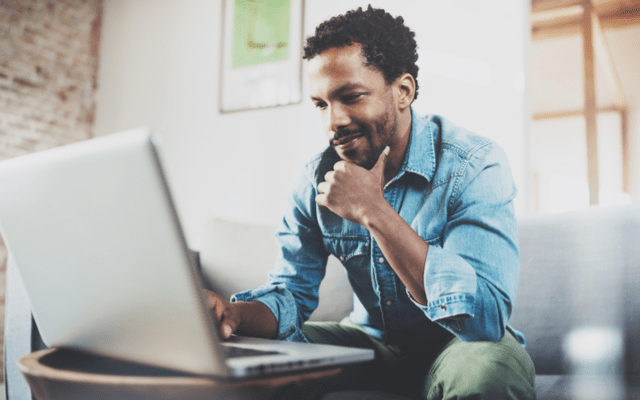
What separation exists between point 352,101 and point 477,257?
0.44 m

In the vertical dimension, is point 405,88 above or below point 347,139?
above

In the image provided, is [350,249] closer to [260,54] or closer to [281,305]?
[281,305]

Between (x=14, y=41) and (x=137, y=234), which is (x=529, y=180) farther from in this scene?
(x=14, y=41)

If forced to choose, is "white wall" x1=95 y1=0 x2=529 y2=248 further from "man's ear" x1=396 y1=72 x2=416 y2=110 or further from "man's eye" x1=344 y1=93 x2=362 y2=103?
"man's eye" x1=344 y1=93 x2=362 y2=103

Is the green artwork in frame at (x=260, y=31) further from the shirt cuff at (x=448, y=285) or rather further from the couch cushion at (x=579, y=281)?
the shirt cuff at (x=448, y=285)

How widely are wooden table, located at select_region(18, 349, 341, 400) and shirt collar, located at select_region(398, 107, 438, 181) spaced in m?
0.63

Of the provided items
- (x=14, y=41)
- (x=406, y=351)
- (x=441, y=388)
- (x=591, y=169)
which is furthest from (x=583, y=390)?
(x=14, y=41)

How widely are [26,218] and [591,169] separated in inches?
83.9

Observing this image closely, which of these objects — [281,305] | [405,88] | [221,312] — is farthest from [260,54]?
[221,312]

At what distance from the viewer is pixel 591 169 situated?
2.07 meters

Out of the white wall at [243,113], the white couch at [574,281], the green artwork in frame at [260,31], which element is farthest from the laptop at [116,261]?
the green artwork in frame at [260,31]

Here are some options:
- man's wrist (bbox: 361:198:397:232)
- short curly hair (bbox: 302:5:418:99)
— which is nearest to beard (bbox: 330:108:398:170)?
short curly hair (bbox: 302:5:418:99)

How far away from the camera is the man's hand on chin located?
91 centimetres

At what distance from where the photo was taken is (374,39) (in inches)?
44.0
